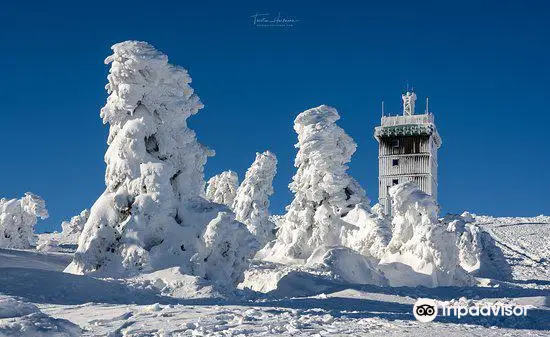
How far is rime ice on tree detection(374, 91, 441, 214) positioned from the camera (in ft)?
242

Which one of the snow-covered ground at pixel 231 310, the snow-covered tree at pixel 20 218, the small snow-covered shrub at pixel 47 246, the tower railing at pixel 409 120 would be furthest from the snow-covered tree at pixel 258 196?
the tower railing at pixel 409 120

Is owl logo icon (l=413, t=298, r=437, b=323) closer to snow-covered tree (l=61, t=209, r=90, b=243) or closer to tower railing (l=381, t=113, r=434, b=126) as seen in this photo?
snow-covered tree (l=61, t=209, r=90, b=243)

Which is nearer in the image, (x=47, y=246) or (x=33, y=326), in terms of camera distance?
(x=33, y=326)

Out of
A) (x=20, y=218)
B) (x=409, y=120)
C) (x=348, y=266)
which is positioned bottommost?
(x=348, y=266)

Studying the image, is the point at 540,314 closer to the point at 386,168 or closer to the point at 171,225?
the point at 171,225

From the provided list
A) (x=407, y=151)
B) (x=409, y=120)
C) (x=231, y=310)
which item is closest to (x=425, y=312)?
(x=231, y=310)

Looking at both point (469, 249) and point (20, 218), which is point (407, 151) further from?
point (20, 218)

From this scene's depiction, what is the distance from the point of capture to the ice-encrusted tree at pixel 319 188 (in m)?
34.4

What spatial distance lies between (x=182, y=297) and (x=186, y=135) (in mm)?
7256

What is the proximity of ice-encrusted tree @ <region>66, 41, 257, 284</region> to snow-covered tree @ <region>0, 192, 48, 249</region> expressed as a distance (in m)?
24.4

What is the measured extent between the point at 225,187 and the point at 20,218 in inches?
539

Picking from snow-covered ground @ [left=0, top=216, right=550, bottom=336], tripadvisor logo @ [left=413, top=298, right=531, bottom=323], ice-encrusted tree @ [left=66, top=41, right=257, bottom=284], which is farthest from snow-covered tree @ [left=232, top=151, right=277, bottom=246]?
tripadvisor logo @ [left=413, top=298, right=531, bottom=323]

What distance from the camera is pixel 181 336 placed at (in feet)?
34.6

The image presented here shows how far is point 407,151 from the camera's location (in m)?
74.4
